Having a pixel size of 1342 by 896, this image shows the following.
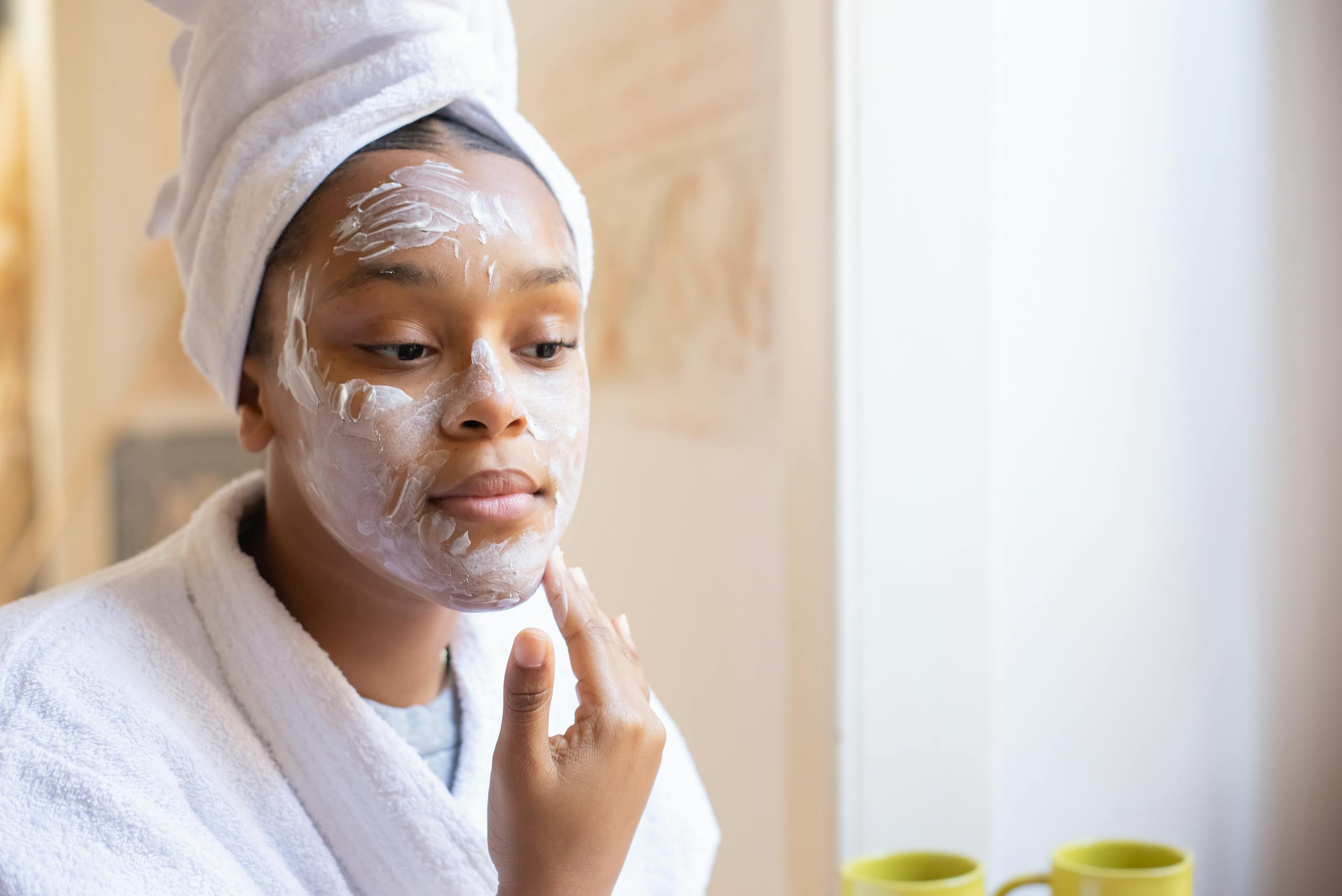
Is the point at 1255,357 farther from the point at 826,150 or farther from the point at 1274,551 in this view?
the point at 826,150

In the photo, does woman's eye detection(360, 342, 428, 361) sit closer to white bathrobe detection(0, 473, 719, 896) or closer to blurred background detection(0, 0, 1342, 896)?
white bathrobe detection(0, 473, 719, 896)

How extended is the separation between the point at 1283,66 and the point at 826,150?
37 centimetres

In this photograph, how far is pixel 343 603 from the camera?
2.17ft

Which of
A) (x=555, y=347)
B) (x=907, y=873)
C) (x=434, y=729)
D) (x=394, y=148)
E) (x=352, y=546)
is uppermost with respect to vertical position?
(x=394, y=148)

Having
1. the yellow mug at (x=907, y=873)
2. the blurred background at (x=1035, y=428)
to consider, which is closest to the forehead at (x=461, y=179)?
the blurred background at (x=1035, y=428)

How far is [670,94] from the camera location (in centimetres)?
109

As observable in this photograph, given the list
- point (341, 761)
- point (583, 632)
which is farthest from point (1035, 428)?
point (341, 761)

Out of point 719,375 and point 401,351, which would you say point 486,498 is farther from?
point 719,375

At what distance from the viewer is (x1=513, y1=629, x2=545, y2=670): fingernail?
542mm

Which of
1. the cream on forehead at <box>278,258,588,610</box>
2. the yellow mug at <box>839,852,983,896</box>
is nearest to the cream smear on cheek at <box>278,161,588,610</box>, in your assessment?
the cream on forehead at <box>278,258,588,610</box>

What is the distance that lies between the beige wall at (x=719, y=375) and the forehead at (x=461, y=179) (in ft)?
1.18

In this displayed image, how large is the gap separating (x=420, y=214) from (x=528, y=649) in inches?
8.7

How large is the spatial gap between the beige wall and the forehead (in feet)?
1.18

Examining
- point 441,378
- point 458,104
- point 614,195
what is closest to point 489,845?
point 441,378
